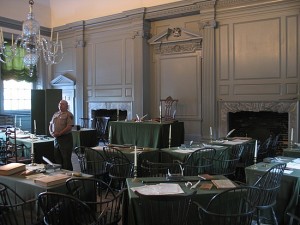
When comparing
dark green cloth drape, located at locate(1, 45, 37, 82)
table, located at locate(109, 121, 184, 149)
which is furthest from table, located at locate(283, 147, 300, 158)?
dark green cloth drape, located at locate(1, 45, 37, 82)

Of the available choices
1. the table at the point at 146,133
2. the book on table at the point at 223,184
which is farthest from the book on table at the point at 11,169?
the table at the point at 146,133

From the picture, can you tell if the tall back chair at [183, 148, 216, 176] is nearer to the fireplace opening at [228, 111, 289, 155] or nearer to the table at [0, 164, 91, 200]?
the table at [0, 164, 91, 200]

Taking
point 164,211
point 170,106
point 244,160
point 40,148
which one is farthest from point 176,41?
point 164,211

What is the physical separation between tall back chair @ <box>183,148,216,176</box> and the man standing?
226cm

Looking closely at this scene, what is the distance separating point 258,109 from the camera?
792 cm

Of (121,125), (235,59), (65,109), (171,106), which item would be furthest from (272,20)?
(65,109)

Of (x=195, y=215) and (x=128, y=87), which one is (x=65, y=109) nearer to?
(x=195, y=215)

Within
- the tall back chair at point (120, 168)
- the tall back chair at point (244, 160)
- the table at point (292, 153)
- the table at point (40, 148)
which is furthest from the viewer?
the table at point (40, 148)

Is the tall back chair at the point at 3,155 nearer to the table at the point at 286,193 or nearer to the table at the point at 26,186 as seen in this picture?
the table at the point at 26,186

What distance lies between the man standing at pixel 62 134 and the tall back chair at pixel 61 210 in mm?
3082

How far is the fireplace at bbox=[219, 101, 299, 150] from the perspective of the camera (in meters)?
7.48

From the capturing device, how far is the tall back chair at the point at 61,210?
8.64 feet

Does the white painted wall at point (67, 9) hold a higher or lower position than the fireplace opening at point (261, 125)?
higher

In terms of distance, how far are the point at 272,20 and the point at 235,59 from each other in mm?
1241
